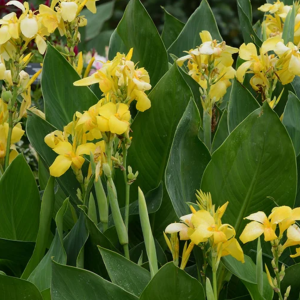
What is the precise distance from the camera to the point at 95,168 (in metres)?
0.81

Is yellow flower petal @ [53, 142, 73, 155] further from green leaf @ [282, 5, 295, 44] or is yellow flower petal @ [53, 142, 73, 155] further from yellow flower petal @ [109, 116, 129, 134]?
green leaf @ [282, 5, 295, 44]

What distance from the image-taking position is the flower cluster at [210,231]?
2.24 feet

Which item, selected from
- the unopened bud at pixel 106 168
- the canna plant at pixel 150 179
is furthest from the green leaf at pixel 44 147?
the unopened bud at pixel 106 168

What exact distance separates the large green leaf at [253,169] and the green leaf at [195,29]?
0.52m

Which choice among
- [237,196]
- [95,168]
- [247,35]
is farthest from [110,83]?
[247,35]

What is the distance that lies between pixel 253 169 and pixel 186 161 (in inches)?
4.6

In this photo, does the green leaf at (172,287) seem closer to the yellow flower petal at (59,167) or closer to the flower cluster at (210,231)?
the flower cluster at (210,231)

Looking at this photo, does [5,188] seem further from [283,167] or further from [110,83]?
[283,167]

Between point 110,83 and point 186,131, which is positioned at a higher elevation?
point 110,83

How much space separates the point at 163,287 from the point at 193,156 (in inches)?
11.4

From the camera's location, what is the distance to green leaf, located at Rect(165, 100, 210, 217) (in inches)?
34.2

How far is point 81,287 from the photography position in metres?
0.71

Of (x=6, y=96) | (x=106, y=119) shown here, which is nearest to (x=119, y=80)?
(x=106, y=119)

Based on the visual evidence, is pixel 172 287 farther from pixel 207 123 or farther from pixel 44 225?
pixel 207 123
